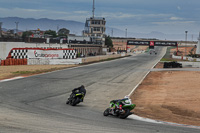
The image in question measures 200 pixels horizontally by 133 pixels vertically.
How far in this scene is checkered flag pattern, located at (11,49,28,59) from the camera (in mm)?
41969

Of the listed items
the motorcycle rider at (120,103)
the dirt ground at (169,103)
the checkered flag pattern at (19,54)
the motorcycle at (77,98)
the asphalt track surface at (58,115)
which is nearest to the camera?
the asphalt track surface at (58,115)

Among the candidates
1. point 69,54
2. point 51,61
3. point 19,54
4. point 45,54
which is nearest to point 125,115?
point 51,61

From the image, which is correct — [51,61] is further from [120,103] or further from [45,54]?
[120,103]

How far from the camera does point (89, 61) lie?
5122 centimetres

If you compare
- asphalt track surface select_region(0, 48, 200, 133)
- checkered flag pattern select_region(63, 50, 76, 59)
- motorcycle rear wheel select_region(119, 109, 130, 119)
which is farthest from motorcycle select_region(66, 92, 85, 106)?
checkered flag pattern select_region(63, 50, 76, 59)

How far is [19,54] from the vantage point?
1668 inches

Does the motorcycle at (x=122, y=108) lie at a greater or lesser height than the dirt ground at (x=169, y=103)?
greater

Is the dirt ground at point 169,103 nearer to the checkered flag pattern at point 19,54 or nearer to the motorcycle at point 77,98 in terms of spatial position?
the motorcycle at point 77,98

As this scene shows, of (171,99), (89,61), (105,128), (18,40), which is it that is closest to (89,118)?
(105,128)

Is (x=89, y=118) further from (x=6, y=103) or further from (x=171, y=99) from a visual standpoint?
(x=171, y=99)

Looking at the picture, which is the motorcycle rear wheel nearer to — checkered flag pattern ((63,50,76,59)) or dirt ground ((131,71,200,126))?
dirt ground ((131,71,200,126))

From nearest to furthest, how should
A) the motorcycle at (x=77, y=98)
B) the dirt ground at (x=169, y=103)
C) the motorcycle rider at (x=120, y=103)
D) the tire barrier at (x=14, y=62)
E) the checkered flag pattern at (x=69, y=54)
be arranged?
the motorcycle rider at (x=120, y=103)
the dirt ground at (x=169, y=103)
the motorcycle at (x=77, y=98)
the tire barrier at (x=14, y=62)
the checkered flag pattern at (x=69, y=54)

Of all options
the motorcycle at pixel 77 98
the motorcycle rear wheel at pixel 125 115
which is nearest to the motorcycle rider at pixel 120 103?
the motorcycle rear wheel at pixel 125 115

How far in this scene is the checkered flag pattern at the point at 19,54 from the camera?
4197 centimetres
